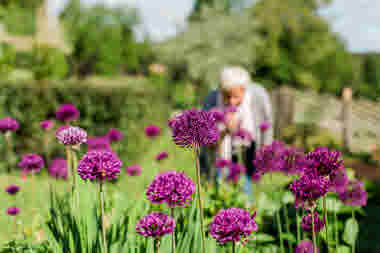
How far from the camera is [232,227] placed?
111cm

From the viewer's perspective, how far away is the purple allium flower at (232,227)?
1117mm

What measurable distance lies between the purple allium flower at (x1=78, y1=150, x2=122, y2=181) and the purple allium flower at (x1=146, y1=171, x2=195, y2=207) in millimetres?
149

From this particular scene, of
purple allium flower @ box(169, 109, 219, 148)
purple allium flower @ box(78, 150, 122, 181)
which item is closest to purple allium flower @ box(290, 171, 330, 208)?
purple allium flower @ box(169, 109, 219, 148)

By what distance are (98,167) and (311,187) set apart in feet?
2.40

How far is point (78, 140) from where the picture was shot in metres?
1.58

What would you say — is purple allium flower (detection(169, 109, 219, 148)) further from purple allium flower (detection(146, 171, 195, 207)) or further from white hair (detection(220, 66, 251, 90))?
white hair (detection(220, 66, 251, 90))

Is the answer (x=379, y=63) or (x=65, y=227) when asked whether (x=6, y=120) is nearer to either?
(x=65, y=227)

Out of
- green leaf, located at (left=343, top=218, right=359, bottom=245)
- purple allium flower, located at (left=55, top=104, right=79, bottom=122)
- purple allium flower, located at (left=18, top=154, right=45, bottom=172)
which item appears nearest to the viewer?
green leaf, located at (left=343, top=218, right=359, bottom=245)

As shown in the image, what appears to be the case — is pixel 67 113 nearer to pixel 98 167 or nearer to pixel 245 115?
pixel 98 167

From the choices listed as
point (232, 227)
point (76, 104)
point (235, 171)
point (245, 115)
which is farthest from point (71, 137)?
point (76, 104)

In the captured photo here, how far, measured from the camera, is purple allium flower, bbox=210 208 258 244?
112cm

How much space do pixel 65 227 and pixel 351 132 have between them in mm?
10744

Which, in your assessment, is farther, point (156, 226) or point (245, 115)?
point (245, 115)

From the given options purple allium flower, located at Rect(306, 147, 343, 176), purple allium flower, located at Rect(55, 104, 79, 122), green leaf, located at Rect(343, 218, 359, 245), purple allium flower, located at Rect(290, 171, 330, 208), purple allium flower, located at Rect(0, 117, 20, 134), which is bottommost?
green leaf, located at Rect(343, 218, 359, 245)
